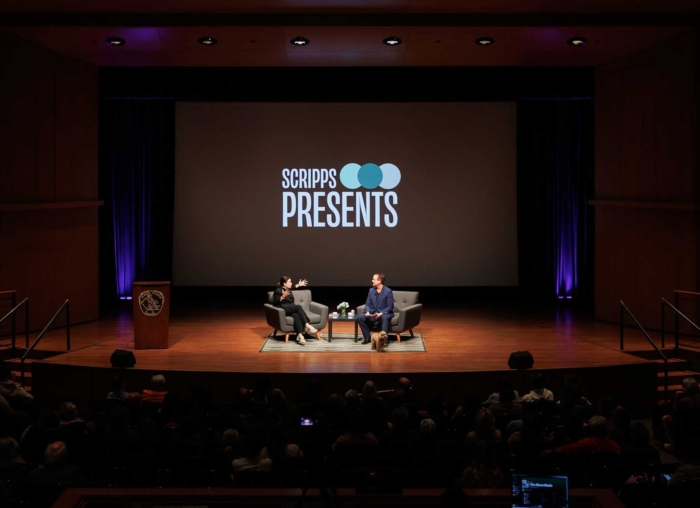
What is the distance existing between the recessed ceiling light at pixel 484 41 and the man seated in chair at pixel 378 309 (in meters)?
3.17

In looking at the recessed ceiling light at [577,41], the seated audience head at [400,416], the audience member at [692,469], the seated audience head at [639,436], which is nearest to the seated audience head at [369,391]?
the seated audience head at [400,416]

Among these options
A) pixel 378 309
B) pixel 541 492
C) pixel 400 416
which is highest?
pixel 378 309

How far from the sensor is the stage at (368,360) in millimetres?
8281

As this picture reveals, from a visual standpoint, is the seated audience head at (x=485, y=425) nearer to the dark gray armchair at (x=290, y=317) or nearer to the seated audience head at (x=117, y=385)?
the seated audience head at (x=117, y=385)

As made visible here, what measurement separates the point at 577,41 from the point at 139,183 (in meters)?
7.00

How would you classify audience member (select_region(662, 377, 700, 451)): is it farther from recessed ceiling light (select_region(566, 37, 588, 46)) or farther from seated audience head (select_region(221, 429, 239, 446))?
recessed ceiling light (select_region(566, 37, 588, 46))

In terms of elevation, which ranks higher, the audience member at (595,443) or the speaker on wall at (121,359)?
the speaker on wall at (121,359)

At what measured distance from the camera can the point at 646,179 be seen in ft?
36.4

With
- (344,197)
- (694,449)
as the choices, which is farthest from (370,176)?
(694,449)

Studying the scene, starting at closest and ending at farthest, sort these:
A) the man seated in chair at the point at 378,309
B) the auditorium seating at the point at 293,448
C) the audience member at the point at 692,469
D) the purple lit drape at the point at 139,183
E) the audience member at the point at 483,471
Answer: the audience member at the point at 483,471
the auditorium seating at the point at 293,448
the audience member at the point at 692,469
the man seated in chair at the point at 378,309
the purple lit drape at the point at 139,183

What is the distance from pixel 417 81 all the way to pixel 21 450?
8092mm

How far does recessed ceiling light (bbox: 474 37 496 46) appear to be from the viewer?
10492 mm

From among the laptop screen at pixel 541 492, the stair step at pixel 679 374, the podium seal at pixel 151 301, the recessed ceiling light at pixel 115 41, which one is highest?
the recessed ceiling light at pixel 115 41

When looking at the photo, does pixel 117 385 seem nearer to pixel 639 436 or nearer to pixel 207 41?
pixel 639 436
